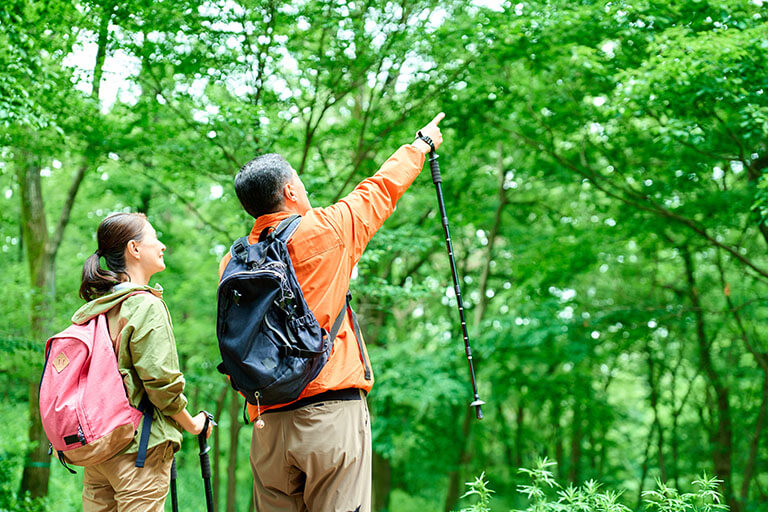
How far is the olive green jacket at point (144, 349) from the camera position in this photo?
82.4 inches

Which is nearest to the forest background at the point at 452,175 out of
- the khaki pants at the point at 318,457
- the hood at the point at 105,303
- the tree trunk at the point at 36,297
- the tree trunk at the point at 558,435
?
the tree trunk at the point at 36,297

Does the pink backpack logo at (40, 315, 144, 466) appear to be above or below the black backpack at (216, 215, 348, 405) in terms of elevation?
below

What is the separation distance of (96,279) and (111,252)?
0.39 ft

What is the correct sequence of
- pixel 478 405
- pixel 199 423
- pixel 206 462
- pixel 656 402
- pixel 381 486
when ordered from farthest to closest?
pixel 656 402 < pixel 381 486 < pixel 206 462 < pixel 478 405 < pixel 199 423

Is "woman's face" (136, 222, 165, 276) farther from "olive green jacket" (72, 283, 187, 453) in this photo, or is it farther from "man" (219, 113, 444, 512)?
"man" (219, 113, 444, 512)

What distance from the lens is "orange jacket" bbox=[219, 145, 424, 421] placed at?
203 cm

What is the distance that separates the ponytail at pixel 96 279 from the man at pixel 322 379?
1.77 feet

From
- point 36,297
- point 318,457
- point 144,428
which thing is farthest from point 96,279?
point 36,297

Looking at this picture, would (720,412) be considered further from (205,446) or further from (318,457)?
(318,457)

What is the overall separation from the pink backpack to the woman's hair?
0.18m

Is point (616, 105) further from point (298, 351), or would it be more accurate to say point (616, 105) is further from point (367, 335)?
point (367, 335)

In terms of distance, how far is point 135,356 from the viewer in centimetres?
210

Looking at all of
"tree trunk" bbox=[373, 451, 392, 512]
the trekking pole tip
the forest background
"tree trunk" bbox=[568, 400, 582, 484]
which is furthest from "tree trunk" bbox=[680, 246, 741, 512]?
the trekking pole tip

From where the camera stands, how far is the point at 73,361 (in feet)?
6.81
